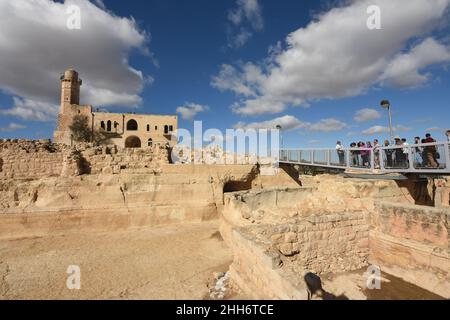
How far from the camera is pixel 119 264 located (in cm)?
725

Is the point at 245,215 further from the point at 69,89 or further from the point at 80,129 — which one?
the point at 69,89

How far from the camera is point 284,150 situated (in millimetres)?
16344

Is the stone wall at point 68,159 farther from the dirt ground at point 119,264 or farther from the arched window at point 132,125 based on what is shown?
the arched window at point 132,125

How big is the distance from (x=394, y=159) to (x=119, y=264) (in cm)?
1003

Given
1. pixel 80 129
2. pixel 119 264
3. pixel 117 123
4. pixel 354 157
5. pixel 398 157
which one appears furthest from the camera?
pixel 117 123

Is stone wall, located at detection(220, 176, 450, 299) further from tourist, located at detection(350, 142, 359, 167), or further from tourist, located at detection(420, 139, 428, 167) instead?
tourist, located at detection(420, 139, 428, 167)

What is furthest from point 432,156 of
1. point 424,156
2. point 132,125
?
point 132,125

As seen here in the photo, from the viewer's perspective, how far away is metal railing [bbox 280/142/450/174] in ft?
22.0

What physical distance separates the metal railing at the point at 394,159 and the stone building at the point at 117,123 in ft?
84.6

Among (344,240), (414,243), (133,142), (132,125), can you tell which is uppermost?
(132,125)

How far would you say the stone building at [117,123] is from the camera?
33.5 m

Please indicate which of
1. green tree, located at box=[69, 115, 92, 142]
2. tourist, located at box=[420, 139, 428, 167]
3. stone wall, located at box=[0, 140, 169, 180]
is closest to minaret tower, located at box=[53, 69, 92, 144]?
green tree, located at box=[69, 115, 92, 142]
